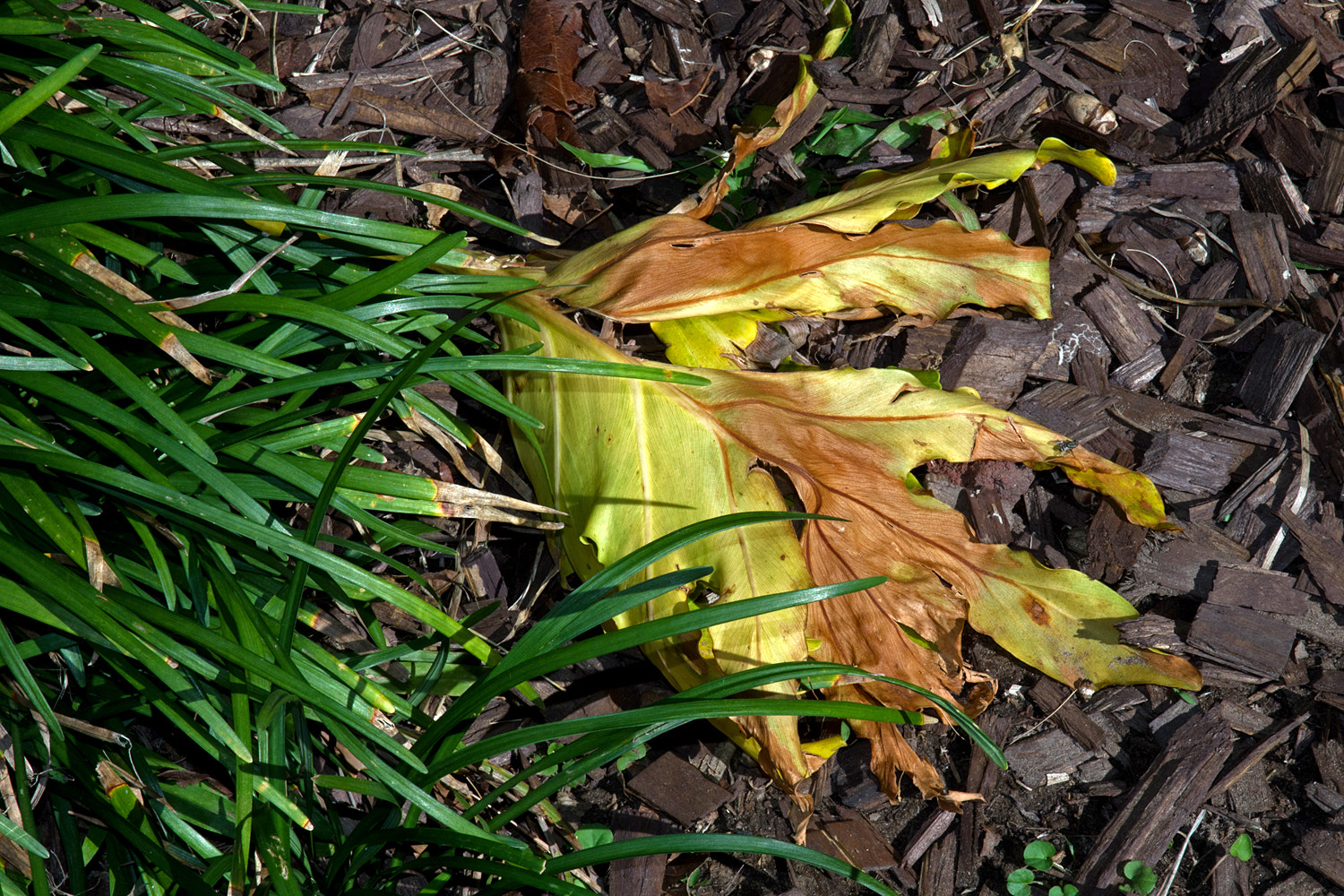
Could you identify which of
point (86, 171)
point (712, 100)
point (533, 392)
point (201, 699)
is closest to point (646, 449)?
point (533, 392)

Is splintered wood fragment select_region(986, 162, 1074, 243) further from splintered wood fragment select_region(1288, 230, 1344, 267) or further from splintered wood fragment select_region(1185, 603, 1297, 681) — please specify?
splintered wood fragment select_region(1185, 603, 1297, 681)

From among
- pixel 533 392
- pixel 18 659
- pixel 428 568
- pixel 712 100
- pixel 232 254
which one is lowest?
pixel 428 568

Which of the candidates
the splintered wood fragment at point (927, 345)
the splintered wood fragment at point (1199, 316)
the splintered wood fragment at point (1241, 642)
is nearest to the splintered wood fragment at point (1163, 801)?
the splintered wood fragment at point (1241, 642)

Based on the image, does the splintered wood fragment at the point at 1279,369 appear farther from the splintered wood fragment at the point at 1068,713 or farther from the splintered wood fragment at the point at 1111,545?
the splintered wood fragment at the point at 1068,713

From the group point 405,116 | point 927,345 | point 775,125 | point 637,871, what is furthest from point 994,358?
point 405,116

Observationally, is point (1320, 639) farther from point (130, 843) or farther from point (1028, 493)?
point (130, 843)

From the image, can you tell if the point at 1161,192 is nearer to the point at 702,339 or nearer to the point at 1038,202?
the point at 1038,202
